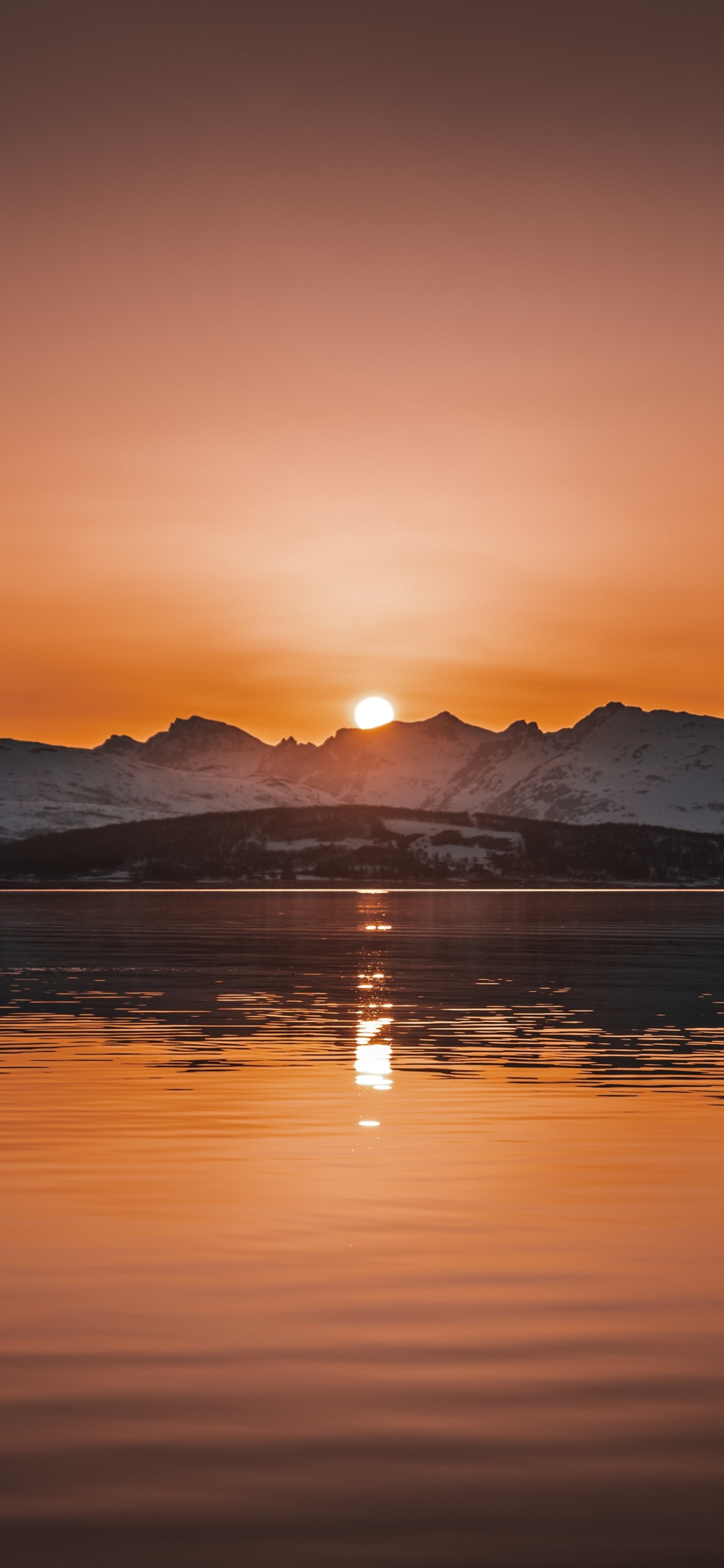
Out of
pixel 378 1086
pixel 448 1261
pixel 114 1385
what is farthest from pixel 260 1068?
pixel 114 1385

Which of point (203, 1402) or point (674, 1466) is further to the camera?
point (203, 1402)

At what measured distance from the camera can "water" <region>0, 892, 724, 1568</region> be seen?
11.8 metres

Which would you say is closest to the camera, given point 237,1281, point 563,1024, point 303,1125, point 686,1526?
point 686,1526

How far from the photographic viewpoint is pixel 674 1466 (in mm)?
12797

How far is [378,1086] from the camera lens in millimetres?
37500

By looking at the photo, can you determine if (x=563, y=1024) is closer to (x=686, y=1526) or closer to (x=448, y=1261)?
(x=448, y=1261)

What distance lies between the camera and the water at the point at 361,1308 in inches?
466

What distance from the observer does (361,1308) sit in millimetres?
17672

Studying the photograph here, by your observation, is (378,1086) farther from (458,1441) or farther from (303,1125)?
(458,1441)

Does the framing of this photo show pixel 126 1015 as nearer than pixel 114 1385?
No

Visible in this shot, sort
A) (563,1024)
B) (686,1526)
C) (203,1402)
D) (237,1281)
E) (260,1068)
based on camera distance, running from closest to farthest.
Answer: (686,1526)
(203,1402)
(237,1281)
(260,1068)
(563,1024)

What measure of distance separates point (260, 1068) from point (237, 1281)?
879 inches

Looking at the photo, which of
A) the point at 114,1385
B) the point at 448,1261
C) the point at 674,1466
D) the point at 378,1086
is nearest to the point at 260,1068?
the point at 378,1086

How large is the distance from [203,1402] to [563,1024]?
4075cm
